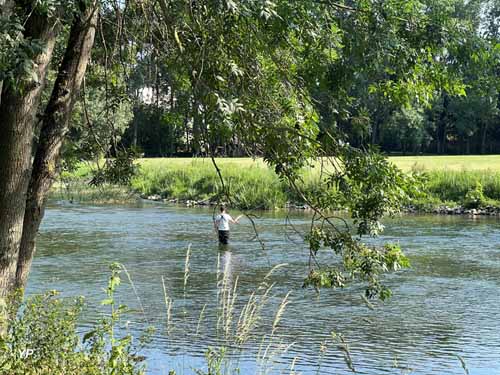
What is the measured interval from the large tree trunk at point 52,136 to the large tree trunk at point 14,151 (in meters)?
0.43

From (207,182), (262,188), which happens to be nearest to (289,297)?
(262,188)

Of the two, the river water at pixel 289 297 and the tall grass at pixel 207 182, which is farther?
the tall grass at pixel 207 182

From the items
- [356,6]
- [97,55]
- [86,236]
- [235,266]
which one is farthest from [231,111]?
[86,236]

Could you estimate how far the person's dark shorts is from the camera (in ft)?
87.8

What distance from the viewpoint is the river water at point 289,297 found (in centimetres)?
1363

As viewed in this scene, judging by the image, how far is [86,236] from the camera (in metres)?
29.3

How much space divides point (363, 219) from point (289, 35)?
A: 1890 mm

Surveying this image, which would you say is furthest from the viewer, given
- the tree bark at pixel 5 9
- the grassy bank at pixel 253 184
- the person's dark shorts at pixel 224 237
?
the grassy bank at pixel 253 184

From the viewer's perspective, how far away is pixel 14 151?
6.76 metres

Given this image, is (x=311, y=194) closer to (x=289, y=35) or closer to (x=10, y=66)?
(x=289, y=35)

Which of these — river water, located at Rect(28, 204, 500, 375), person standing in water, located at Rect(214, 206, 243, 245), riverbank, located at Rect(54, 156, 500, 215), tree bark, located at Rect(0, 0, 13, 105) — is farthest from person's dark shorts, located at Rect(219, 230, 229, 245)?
tree bark, located at Rect(0, 0, 13, 105)

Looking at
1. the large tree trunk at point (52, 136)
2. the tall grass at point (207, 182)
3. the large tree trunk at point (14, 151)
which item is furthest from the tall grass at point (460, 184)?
the large tree trunk at point (14, 151)

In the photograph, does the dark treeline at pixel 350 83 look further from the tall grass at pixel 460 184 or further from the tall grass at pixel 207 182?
the tall grass at pixel 460 184

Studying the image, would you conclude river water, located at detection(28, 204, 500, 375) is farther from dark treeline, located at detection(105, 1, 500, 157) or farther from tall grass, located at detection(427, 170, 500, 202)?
tall grass, located at detection(427, 170, 500, 202)
